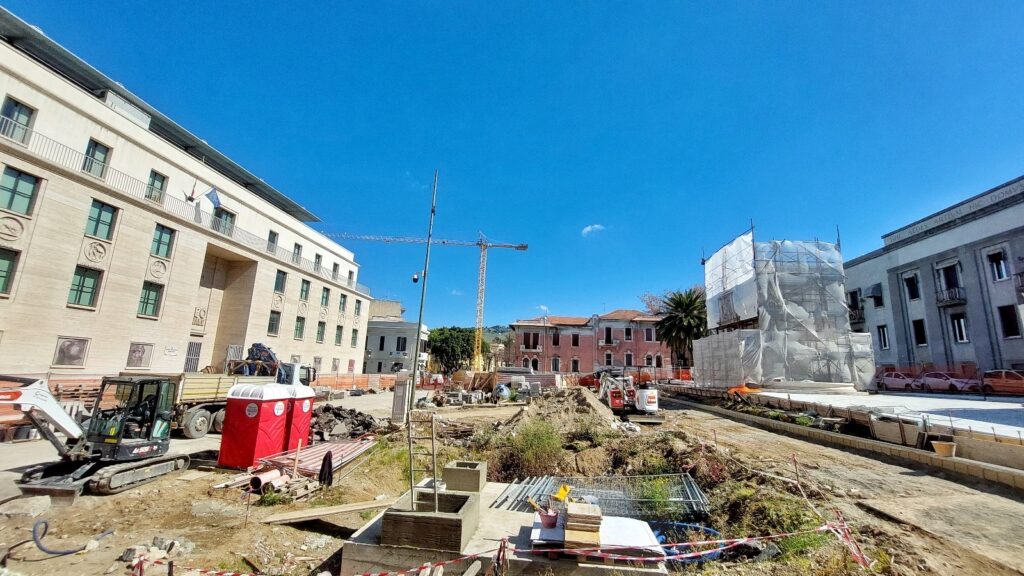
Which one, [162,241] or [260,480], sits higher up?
[162,241]

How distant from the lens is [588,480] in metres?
9.35

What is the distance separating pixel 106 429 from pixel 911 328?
1848 inches

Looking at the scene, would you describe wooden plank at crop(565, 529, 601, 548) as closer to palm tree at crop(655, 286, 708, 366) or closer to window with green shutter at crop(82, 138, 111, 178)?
window with green shutter at crop(82, 138, 111, 178)

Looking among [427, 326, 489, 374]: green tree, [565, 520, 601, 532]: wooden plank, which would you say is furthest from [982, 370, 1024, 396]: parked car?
[427, 326, 489, 374]: green tree

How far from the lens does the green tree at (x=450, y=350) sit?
62.5m

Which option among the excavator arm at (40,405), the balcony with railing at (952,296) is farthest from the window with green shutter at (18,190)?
the balcony with railing at (952,296)

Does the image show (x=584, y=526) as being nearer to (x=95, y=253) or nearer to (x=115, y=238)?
(x=95, y=253)

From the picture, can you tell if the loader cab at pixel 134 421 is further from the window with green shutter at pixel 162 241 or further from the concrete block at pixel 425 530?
the window with green shutter at pixel 162 241

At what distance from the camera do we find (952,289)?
95.7 ft

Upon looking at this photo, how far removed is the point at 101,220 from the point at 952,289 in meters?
52.2

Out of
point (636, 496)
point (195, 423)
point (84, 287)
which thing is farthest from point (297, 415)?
point (84, 287)

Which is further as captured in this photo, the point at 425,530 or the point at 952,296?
the point at 952,296

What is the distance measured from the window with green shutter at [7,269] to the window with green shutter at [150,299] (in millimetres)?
4860

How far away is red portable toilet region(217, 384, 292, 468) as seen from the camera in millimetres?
9859
